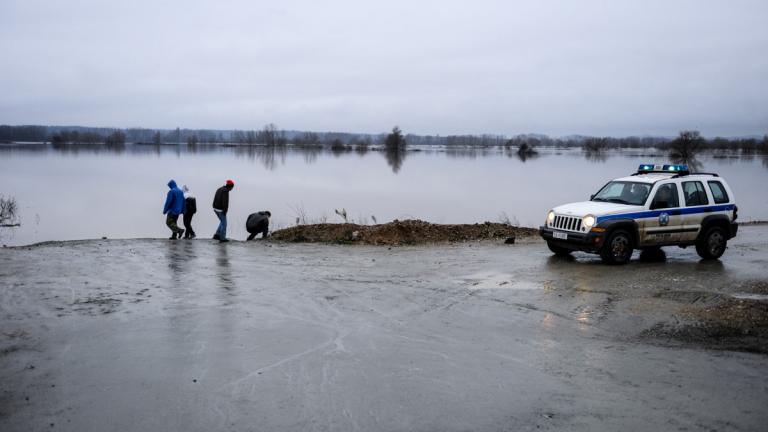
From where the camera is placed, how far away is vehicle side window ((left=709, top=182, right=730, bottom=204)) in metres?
14.1

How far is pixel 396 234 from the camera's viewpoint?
17.9 meters

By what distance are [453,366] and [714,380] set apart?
9.12ft

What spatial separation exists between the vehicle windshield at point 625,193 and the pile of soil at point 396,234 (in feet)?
11.4

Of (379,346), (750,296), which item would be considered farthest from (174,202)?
(750,296)

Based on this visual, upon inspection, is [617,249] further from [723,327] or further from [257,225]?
[257,225]

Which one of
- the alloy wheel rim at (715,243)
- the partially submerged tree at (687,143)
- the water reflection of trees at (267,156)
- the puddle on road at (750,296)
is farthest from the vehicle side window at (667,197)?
the partially submerged tree at (687,143)

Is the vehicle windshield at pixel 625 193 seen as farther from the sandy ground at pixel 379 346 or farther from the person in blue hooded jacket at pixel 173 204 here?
the person in blue hooded jacket at pixel 173 204

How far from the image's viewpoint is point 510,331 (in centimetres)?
836

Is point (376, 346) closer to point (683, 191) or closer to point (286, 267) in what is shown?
point (286, 267)

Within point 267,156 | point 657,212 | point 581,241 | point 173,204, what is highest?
point 267,156

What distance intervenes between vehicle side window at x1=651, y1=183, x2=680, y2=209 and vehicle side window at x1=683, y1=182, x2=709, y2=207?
289 millimetres

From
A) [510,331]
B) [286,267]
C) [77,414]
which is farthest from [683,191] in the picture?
[77,414]

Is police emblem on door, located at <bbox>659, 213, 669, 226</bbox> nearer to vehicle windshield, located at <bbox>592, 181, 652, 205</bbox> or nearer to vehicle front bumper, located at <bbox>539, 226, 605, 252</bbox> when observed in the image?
vehicle windshield, located at <bbox>592, 181, 652, 205</bbox>

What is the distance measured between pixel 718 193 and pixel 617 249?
325cm
